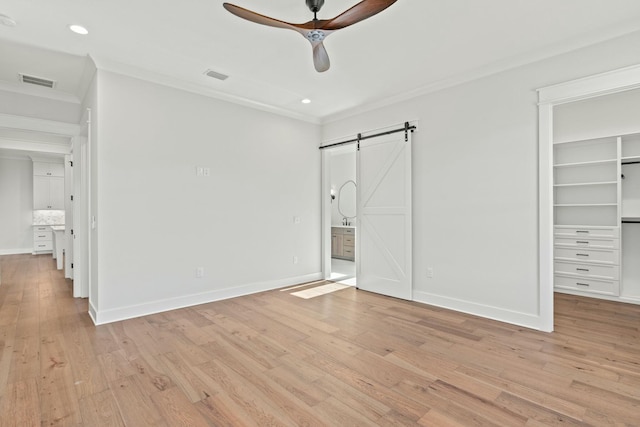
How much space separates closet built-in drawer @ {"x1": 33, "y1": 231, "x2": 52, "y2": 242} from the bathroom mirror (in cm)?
826

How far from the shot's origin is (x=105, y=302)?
3.46 meters

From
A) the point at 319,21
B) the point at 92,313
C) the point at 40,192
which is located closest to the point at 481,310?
the point at 319,21

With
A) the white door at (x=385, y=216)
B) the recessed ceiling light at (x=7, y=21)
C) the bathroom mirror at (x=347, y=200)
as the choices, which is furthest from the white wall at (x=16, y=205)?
the white door at (x=385, y=216)

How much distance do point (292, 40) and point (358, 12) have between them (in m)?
1.11

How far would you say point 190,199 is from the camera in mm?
4090

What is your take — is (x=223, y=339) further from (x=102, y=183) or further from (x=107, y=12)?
(x=107, y=12)

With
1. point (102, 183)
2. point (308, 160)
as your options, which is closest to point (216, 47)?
point (102, 183)

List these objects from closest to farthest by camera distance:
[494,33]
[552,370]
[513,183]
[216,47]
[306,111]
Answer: [552,370] → [494,33] → [216,47] → [513,183] → [306,111]

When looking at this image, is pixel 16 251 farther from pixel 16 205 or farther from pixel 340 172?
pixel 340 172

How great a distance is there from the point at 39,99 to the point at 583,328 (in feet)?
22.9

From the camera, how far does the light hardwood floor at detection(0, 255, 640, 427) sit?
1.91 metres

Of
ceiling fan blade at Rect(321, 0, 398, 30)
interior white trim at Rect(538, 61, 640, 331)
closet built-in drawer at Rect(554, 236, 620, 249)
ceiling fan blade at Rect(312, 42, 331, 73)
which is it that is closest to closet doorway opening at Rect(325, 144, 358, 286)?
closet built-in drawer at Rect(554, 236, 620, 249)

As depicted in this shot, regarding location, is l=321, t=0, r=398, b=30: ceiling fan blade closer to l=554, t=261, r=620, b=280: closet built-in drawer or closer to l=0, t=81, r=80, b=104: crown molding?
l=0, t=81, r=80, b=104: crown molding

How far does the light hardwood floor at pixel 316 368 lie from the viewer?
1.91 meters
